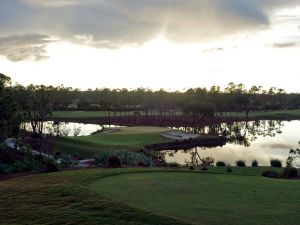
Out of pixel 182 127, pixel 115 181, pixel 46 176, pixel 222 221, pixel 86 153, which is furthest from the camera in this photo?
pixel 182 127

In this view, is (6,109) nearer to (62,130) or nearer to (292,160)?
(292,160)

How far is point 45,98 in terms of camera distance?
53.6 meters

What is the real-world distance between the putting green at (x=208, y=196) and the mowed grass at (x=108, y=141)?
3062cm

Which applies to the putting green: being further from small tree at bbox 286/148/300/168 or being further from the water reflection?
the water reflection

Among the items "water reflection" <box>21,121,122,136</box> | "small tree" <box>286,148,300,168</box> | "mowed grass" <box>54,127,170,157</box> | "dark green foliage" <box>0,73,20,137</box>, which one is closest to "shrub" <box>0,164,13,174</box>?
"dark green foliage" <box>0,73,20,137</box>

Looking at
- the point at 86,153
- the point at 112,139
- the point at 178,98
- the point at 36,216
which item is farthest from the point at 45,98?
the point at 178,98

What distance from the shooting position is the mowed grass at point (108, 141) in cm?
5236

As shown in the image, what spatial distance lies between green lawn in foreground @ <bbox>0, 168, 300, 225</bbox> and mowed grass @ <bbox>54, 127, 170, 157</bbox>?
30408mm

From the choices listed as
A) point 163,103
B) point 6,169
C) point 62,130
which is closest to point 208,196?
point 6,169

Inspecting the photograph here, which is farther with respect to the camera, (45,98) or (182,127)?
(182,127)

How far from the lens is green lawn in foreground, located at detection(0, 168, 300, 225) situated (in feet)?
43.6

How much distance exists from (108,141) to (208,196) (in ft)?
164

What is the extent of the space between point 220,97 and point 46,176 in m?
141

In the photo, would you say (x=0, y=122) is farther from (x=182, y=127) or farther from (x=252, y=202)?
(x=182, y=127)
